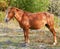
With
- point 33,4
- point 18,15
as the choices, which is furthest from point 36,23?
point 33,4

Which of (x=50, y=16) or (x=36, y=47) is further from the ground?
(x=50, y=16)

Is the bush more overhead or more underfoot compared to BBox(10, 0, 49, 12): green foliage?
more underfoot

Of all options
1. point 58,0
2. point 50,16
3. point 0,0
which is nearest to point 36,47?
point 50,16

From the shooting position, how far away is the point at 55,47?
32.6ft

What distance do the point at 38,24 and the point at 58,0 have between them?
15.6 metres

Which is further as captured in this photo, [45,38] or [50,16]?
[45,38]

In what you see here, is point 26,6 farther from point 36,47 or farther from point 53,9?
point 36,47

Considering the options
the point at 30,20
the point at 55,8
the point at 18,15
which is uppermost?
the point at 18,15

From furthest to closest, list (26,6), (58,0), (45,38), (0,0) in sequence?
(58,0) → (0,0) → (26,6) → (45,38)

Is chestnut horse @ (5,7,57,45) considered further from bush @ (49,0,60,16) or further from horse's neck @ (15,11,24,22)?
bush @ (49,0,60,16)

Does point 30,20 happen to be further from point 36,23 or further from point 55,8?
point 55,8

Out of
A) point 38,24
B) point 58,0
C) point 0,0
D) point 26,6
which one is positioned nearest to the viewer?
point 38,24

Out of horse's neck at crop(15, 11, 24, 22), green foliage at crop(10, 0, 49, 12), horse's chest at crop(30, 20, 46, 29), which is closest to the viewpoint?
horse's neck at crop(15, 11, 24, 22)

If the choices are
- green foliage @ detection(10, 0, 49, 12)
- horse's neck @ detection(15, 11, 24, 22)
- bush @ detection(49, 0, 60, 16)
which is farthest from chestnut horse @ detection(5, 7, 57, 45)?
bush @ detection(49, 0, 60, 16)
